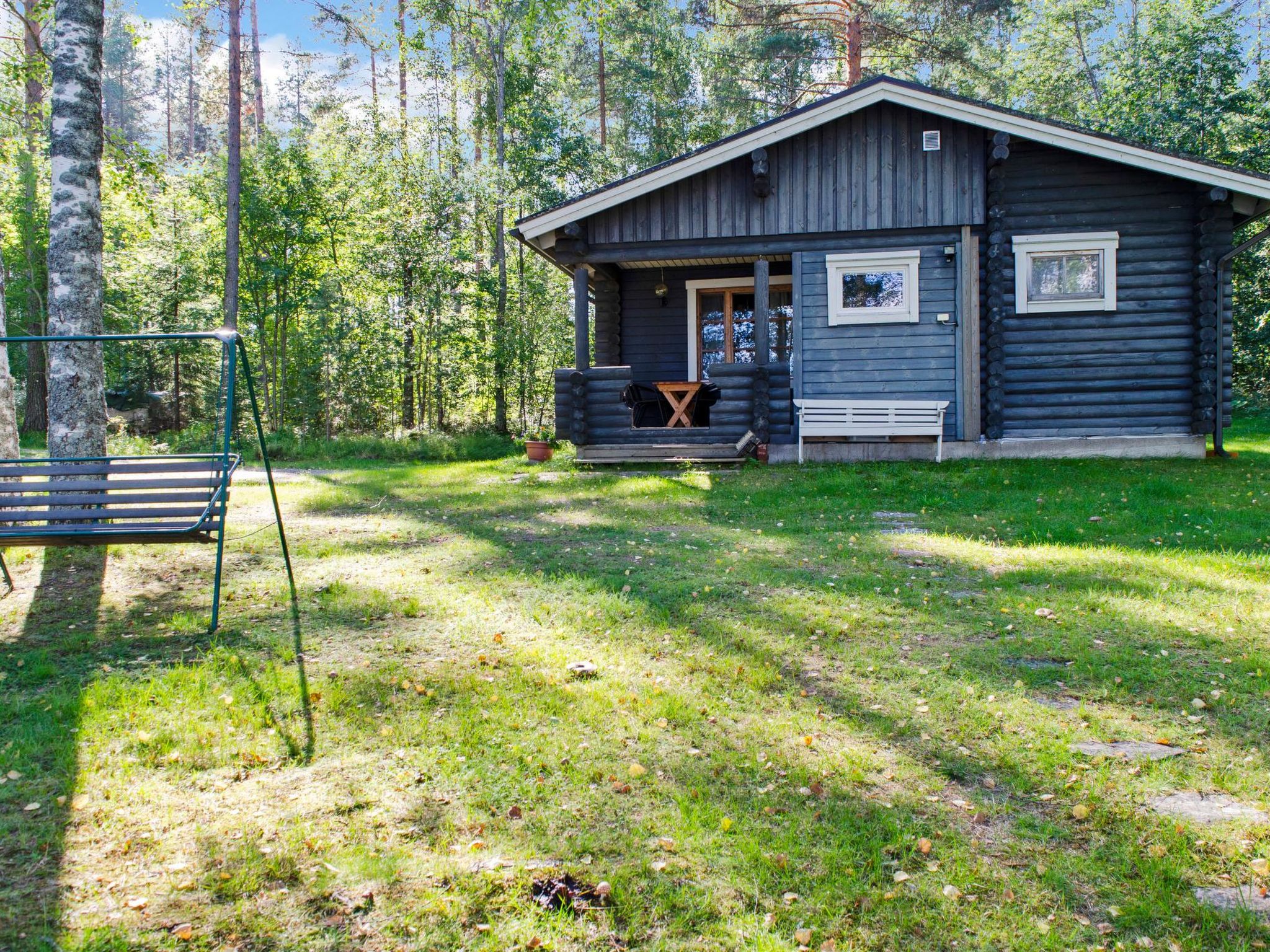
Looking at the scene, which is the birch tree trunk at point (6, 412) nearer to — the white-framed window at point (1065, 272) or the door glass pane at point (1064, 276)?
the white-framed window at point (1065, 272)

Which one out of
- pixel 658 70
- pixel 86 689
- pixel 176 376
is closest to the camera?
pixel 86 689

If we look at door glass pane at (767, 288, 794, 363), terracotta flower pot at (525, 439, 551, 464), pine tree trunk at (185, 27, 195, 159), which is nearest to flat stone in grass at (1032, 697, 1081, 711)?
terracotta flower pot at (525, 439, 551, 464)

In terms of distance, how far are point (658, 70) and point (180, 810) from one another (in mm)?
26551

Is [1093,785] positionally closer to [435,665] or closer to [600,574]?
[435,665]

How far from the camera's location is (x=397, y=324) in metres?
18.8

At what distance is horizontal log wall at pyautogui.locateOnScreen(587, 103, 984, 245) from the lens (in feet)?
37.9

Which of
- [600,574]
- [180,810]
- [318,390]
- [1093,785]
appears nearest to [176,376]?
[318,390]

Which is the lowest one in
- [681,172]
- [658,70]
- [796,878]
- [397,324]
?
[796,878]

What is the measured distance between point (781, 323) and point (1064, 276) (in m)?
4.51

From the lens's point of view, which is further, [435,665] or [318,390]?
[318,390]

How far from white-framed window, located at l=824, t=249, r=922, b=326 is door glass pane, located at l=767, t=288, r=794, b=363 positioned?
96.8 inches

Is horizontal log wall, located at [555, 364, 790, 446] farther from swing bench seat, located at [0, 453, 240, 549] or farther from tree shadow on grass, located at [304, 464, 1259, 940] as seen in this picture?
swing bench seat, located at [0, 453, 240, 549]

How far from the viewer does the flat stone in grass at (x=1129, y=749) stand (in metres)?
2.95

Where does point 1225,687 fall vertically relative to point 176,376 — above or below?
below
